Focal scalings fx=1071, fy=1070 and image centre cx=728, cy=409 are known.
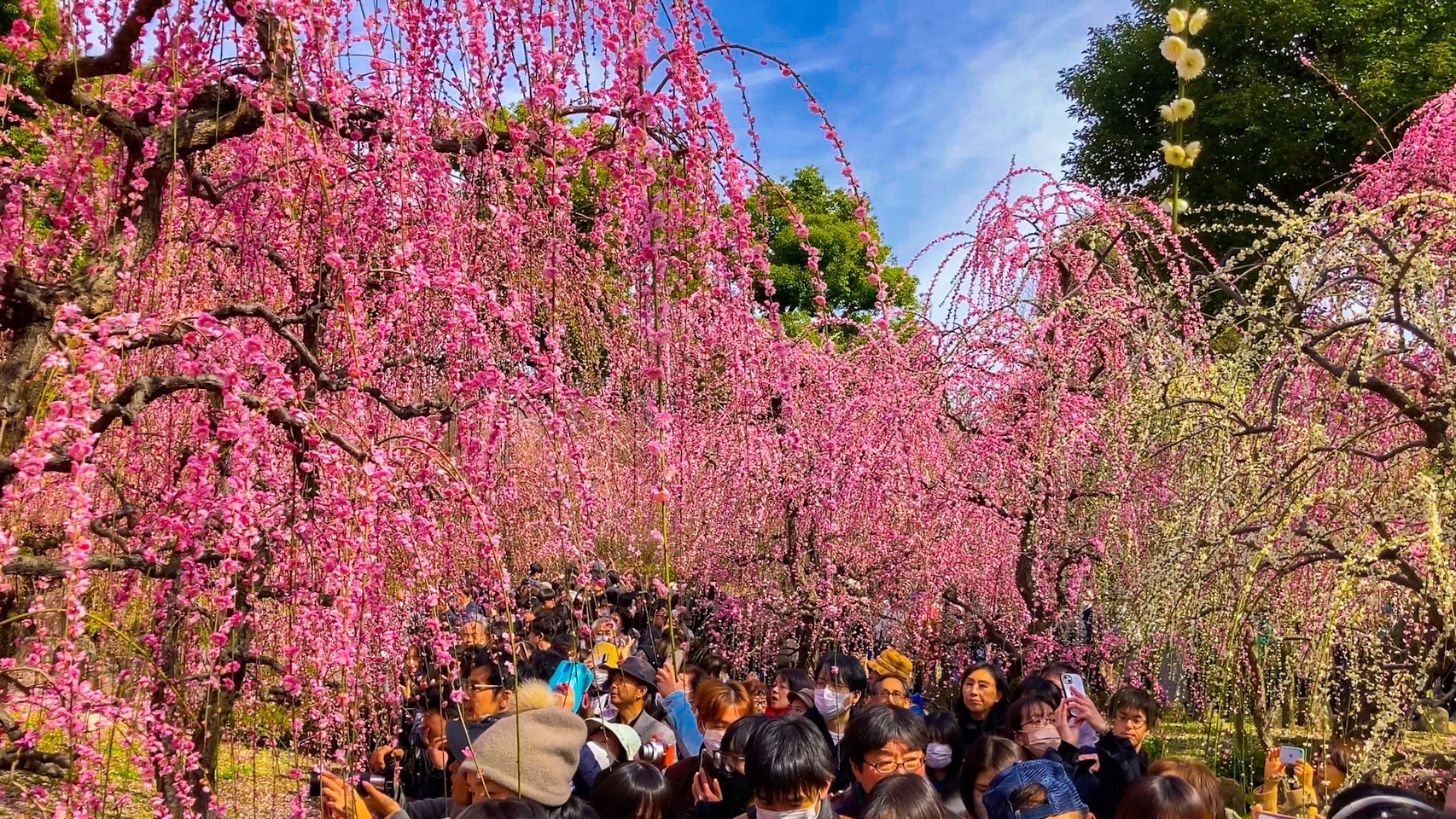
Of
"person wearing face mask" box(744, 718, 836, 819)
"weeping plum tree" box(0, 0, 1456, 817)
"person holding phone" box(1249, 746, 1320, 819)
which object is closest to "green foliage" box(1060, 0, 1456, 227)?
"weeping plum tree" box(0, 0, 1456, 817)

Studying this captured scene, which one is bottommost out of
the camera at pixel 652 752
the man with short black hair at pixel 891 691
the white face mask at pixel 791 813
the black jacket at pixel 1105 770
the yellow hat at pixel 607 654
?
the black jacket at pixel 1105 770

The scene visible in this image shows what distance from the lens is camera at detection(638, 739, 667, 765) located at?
11.6 ft

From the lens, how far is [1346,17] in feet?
37.7

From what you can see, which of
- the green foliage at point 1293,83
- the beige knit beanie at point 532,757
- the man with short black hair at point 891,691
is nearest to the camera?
the beige knit beanie at point 532,757

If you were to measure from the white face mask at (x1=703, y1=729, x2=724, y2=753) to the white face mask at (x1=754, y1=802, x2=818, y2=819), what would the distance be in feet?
3.72

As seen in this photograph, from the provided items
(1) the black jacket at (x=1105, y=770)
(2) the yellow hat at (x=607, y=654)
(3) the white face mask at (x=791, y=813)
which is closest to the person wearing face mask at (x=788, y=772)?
(3) the white face mask at (x=791, y=813)

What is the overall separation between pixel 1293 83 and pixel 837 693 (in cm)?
1049

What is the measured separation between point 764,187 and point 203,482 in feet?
5.50

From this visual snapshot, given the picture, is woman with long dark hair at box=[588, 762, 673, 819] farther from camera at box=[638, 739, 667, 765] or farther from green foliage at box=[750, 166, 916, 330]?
green foliage at box=[750, 166, 916, 330]

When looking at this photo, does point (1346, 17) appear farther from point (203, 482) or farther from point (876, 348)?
point (203, 482)

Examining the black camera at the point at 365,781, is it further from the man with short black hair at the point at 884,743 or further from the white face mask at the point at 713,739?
the man with short black hair at the point at 884,743

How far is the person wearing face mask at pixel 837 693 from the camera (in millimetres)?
4262

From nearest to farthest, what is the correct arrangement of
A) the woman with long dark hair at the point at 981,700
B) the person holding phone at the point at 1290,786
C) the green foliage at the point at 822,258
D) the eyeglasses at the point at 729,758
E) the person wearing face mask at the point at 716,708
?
the eyeglasses at the point at 729,758 → the person holding phone at the point at 1290,786 → the person wearing face mask at the point at 716,708 → the woman with long dark hair at the point at 981,700 → the green foliage at the point at 822,258

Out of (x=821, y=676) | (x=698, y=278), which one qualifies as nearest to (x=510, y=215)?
(x=698, y=278)
